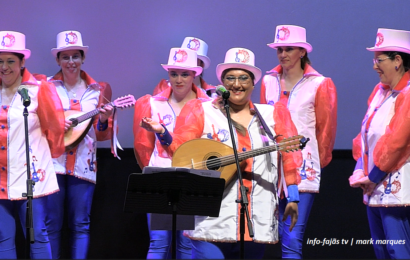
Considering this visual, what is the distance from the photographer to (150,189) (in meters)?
3.95

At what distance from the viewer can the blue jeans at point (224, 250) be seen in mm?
4098

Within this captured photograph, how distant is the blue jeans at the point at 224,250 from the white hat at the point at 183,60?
215 centimetres

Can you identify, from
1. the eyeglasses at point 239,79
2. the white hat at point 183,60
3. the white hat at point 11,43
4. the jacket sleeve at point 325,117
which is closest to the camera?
the eyeglasses at point 239,79

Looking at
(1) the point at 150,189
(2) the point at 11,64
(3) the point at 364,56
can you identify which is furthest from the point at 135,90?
(1) the point at 150,189

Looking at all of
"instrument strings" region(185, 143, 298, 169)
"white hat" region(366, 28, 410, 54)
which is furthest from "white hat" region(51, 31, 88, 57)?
"white hat" region(366, 28, 410, 54)

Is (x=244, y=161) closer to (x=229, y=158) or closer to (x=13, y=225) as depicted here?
(x=229, y=158)

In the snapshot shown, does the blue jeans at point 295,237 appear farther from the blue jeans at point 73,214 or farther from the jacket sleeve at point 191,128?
the blue jeans at point 73,214

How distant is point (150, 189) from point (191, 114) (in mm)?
734

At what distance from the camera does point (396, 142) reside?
15.3 ft

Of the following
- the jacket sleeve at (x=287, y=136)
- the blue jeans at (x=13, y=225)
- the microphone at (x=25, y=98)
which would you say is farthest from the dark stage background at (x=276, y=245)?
the microphone at (x=25, y=98)

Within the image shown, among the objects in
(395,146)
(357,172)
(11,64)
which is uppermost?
(11,64)

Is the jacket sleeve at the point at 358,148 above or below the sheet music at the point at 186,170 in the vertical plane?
below

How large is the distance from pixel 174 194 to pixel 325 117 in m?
2.15

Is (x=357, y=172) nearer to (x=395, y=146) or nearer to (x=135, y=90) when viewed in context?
(x=395, y=146)
